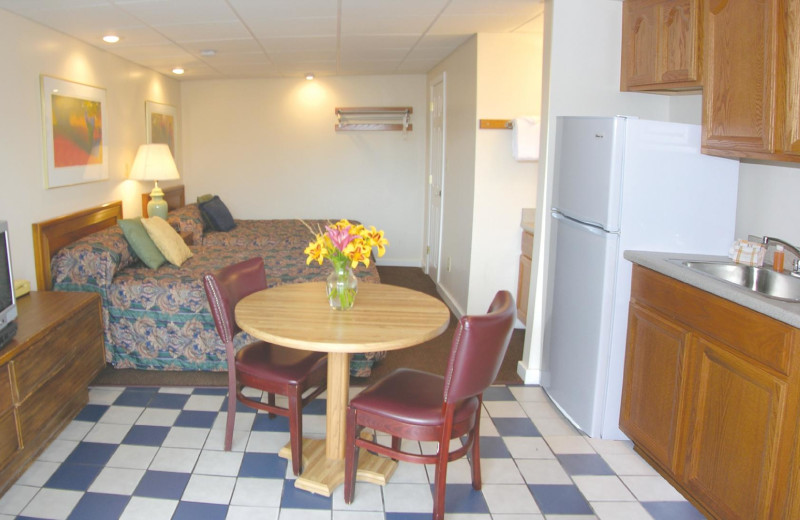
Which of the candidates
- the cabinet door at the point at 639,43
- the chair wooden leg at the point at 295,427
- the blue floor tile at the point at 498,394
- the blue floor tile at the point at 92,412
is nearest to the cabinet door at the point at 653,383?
the blue floor tile at the point at 498,394

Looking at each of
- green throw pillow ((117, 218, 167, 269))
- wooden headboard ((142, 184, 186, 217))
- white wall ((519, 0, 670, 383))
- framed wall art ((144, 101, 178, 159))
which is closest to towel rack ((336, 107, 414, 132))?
framed wall art ((144, 101, 178, 159))

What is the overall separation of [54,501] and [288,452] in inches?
36.9

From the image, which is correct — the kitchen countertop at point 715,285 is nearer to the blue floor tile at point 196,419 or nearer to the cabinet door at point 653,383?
the cabinet door at point 653,383

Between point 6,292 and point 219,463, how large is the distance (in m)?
1.22

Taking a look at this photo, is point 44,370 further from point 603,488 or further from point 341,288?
point 603,488

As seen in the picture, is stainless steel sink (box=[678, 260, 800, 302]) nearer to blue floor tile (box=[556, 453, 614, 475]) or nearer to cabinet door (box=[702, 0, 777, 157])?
cabinet door (box=[702, 0, 777, 157])

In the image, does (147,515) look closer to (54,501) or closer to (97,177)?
(54,501)

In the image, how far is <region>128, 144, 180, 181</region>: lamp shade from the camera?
16.1 feet

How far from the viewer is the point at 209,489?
8.13ft

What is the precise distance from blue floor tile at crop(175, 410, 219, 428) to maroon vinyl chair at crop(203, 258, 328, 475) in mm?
311

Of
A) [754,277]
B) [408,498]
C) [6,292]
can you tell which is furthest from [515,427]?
[6,292]

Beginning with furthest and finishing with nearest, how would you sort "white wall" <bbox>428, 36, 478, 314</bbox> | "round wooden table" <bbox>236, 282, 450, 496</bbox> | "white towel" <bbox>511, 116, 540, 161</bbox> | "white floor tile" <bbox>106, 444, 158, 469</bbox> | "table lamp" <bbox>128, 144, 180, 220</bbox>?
"table lamp" <bbox>128, 144, 180, 220</bbox> < "white wall" <bbox>428, 36, 478, 314</bbox> < "white towel" <bbox>511, 116, 540, 161</bbox> < "white floor tile" <bbox>106, 444, 158, 469</bbox> < "round wooden table" <bbox>236, 282, 450, 496</bbox>

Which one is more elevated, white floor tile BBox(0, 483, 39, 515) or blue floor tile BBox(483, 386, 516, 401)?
blue floor tile BBox(483, 386, 516, 401)

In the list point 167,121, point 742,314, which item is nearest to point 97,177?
point 167,121
